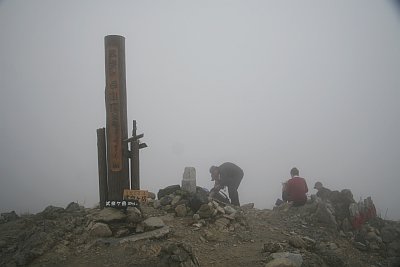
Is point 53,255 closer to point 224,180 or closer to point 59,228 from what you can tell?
point 59,228

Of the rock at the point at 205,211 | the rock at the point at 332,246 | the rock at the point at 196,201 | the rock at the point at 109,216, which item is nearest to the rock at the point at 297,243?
the rock at the point at 332,246

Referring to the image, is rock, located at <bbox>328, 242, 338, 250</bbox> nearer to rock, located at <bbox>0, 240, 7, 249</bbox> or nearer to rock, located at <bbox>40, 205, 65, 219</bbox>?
rock, located at <bbox>40, 205, 65, 219</bbox>

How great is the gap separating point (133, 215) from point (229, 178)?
5.66 meters

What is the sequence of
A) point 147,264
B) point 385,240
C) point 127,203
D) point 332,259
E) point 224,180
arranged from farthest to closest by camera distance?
1. point 224,180
2. point 385,240
3. point 127,203
4. point 332,259
5. point 147,264

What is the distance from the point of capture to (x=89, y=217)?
24.6 feet

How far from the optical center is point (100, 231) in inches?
261

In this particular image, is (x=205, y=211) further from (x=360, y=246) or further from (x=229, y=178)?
(x=360, y=246)

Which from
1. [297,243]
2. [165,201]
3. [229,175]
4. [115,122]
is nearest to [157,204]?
[165,201]

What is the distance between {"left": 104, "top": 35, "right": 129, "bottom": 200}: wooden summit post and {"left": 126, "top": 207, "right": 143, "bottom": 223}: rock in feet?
1.37

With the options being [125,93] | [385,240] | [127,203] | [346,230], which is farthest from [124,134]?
[385,240]

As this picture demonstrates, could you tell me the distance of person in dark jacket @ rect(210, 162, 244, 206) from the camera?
11.9 m

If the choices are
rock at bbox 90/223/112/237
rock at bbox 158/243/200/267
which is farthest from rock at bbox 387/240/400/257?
rock at bbox 90/223/112/237

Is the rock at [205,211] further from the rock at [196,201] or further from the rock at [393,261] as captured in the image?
the rock at [393,261]

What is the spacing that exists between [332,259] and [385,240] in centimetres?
350
